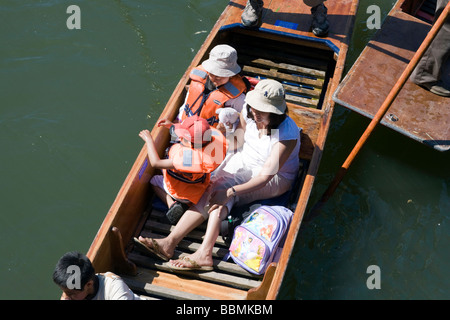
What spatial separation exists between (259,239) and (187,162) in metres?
0.80

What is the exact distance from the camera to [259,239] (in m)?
4.12

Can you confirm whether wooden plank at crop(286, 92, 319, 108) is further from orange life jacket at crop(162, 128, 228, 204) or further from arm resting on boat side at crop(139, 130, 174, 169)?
arm resting on boat side at crop(139, 130, 174, 169)

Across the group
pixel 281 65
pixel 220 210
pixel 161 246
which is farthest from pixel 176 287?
pixel 281 65

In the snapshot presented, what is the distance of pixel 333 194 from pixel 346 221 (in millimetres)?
334

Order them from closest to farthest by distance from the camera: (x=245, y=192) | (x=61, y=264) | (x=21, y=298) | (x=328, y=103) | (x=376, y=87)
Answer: (x=61, y=264), (x=245, y=192), (x=21, y=298), (x=328, y=103), (x=376, y=87)

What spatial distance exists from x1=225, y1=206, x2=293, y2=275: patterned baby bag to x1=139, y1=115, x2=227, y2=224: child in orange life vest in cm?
48

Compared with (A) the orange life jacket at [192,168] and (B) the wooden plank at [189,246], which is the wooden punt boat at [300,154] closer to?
(B) the wooden plank at [189,246]

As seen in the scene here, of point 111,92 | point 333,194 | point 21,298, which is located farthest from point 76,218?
point 333,194

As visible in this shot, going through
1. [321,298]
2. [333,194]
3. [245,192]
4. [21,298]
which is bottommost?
[21,298]

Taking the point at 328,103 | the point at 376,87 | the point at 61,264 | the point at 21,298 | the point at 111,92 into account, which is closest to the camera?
the point at 61,264

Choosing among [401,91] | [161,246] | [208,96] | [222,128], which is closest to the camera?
[161,246]

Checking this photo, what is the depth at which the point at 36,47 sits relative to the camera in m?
6.92

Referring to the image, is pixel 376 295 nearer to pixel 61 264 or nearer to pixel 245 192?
pixel 245 192

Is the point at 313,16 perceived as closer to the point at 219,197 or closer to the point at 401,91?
the point at 401,91
